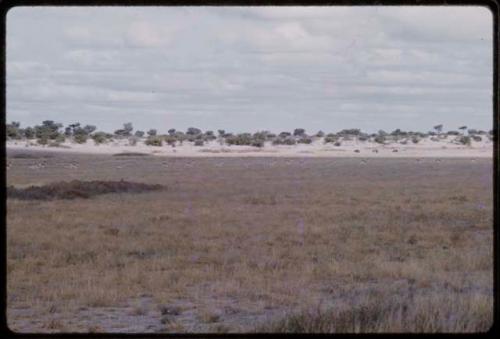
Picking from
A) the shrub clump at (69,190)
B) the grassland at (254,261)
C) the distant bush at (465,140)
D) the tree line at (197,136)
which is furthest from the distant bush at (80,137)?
the shrub clump at (69,190)

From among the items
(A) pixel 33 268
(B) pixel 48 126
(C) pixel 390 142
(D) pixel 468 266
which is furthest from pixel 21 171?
(C) pixel 390 142

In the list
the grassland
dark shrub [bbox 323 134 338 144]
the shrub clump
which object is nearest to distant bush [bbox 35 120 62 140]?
the grassland

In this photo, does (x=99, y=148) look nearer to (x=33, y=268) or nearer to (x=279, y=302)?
(x=33, y=268)

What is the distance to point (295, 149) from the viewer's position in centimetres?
6078

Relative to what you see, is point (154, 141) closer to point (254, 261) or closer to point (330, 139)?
point (330, 139)

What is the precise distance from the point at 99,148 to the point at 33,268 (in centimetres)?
4432

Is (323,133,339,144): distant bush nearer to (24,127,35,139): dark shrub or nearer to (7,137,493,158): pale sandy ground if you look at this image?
(7,137,493,158): pale sandy ground

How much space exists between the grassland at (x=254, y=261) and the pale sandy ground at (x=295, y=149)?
2333 cm

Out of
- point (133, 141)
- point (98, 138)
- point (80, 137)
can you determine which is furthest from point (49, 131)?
point (133, 141)

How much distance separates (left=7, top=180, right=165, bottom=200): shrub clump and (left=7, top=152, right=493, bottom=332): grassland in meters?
0.71

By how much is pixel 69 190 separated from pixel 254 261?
555 inches

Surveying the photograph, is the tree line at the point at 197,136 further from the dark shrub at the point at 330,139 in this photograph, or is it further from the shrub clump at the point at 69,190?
the shrub clump at the point at 69,190

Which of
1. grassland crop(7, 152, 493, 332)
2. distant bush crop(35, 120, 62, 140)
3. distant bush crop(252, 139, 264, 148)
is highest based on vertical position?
distant bush crop(35, 120, 62, 140)

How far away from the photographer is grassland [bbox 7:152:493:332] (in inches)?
308
